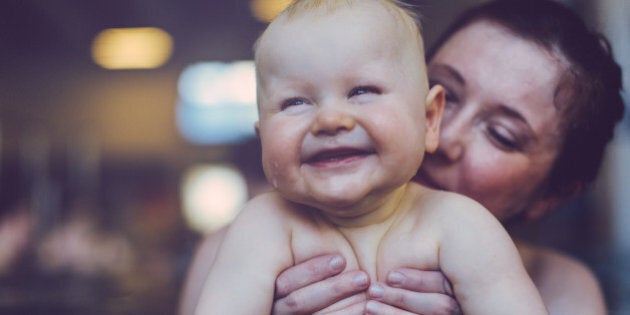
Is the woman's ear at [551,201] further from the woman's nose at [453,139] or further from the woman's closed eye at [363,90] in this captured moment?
the woman's closed eye at [363,90]

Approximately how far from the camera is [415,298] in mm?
954

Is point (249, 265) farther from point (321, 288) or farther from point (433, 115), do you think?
point (433, 115)

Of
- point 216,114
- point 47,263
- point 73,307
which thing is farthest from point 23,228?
point 216,114

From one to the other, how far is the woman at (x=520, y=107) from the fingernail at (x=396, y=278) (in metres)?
0.31

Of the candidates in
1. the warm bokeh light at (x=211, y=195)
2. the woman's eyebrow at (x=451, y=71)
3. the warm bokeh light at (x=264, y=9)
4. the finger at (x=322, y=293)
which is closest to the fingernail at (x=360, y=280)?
the finger at (x=322, y=293)

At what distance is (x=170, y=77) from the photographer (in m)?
5.74

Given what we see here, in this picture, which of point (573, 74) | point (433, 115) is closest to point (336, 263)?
point (433, 115)

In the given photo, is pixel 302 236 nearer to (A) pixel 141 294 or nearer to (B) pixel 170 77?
(A) pixel 141 294

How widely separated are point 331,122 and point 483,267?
0.29 metres

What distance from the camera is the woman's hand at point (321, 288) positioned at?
0.95m

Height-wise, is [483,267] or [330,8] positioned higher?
[330,8]

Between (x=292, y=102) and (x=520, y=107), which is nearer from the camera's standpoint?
(x=292, y=102)

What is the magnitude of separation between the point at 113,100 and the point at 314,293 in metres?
5.19

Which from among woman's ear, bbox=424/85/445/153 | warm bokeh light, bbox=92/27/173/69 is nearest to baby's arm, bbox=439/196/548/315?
woman's ear, bbox=424/85/445/153
